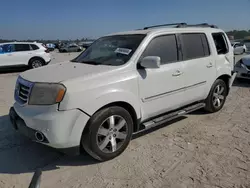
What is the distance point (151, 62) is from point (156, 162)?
1.39 m

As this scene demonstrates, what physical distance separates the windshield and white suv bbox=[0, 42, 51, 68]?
9.35m

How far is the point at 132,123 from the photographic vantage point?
11.2 feet

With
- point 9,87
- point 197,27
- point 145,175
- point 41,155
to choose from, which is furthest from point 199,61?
point 9,87

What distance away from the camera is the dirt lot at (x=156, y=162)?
2787 millimetres

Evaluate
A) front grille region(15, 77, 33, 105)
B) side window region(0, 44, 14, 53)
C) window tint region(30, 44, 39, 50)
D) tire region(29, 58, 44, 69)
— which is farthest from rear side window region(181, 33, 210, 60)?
side window region(0, 44, 14, 53)

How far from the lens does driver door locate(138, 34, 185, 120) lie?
3529 millimetres

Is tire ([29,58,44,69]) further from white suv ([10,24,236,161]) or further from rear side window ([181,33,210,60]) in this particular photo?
rear side window ([181,33,210,60])

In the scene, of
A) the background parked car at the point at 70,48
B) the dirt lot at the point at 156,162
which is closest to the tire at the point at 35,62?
the dirt lot at the point at 156,162

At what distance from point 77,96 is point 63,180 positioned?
1.04m

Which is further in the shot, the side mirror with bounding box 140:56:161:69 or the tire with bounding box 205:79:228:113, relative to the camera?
the tire with bounding box 205:79:228:113

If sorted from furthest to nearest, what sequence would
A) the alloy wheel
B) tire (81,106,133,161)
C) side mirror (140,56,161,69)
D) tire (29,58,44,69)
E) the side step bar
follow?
tire (29,58,44,69), the side step bar, side mirror (140,56,161,69), the alloy wheel, tire (81,106,133,161)

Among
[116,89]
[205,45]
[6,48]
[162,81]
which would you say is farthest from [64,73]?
[6,48]

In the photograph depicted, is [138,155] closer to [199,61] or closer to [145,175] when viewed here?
[145,175]

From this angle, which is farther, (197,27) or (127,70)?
(197,27)
